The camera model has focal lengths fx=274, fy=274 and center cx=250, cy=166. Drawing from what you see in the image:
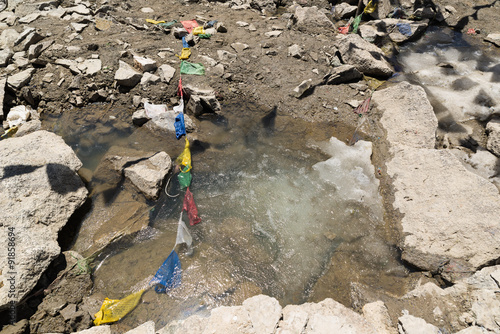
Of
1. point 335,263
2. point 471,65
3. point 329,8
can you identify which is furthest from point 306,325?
point 329,8

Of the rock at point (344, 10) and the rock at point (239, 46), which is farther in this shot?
the rock at point (344, 10)

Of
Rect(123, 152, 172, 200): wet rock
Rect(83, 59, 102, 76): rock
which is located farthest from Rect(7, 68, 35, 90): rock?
Rect(123, 152, 172, 200): wet rock

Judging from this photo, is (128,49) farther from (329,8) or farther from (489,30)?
(489,30)

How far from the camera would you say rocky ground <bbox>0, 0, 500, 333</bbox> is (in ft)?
10.8

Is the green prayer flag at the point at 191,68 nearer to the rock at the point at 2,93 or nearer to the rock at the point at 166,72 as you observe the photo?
the rock at the point at 166,72

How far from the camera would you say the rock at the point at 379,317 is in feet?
10.1

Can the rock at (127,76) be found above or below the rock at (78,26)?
below

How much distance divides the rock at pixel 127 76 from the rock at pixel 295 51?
3699mm

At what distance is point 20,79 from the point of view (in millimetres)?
5805

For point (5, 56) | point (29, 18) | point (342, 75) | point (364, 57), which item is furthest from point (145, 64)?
point (364, 57)

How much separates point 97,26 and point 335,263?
25.9 ft

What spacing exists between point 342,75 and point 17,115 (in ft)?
23.0

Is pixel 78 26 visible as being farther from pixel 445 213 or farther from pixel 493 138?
pixel 493 138

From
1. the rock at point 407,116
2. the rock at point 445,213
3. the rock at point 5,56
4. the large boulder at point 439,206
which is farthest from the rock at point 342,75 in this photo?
the rock at point 5,56
